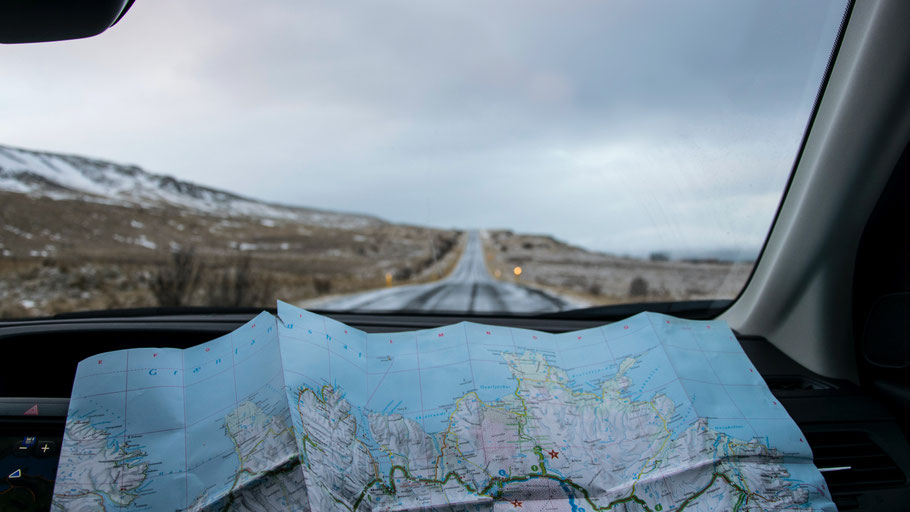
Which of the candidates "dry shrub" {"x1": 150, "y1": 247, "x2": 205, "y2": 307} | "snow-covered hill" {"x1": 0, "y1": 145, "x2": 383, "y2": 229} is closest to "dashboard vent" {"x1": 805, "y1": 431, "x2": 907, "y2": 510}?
"snow-covered hill" {"x1": 0, "y1": 145, "x2": 383, "y2": 229}

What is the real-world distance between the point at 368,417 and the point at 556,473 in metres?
0.57

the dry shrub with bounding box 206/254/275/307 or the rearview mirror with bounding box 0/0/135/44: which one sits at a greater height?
the dry shrub with bounding box 206/254/275/307

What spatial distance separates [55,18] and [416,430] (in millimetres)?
1315

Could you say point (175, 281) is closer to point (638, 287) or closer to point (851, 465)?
point (638, 287)

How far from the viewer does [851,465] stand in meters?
1.66

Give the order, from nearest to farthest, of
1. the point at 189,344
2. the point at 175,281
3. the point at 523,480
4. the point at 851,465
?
the point at 523,480 → the point at 851,465 → the point at 189,344 → the point at 175,281

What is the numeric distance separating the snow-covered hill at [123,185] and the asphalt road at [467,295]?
0.61 meters

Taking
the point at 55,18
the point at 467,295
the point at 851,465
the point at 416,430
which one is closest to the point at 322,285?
the point at 467,295

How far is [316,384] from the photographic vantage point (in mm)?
1398

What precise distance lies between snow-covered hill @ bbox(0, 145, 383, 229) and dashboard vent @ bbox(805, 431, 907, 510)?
9.05 feet

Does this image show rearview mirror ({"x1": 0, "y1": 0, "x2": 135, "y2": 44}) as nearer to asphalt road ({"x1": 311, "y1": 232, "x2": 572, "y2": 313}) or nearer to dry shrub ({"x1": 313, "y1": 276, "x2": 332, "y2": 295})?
asphalt road ({"x1": 311, "y1": 232, "x2": 572, "y2": 313})

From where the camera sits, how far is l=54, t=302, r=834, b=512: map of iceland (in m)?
1.24

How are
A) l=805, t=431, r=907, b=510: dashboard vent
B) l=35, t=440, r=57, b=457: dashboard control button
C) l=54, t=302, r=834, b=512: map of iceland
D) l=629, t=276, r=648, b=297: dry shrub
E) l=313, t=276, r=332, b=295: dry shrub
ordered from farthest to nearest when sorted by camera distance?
l=313, t=276, r=332, b=295: dry shrub < l=629, t=276, r=648, b=297: dry shrub < l=805, t=431, r=907, b=510: dashboard vent < l=35, t=440, r=57, b=457: dashboard control button < l=54, t=302, r=834, b=512: map of iceland

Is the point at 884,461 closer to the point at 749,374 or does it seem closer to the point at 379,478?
the point at 749,374
